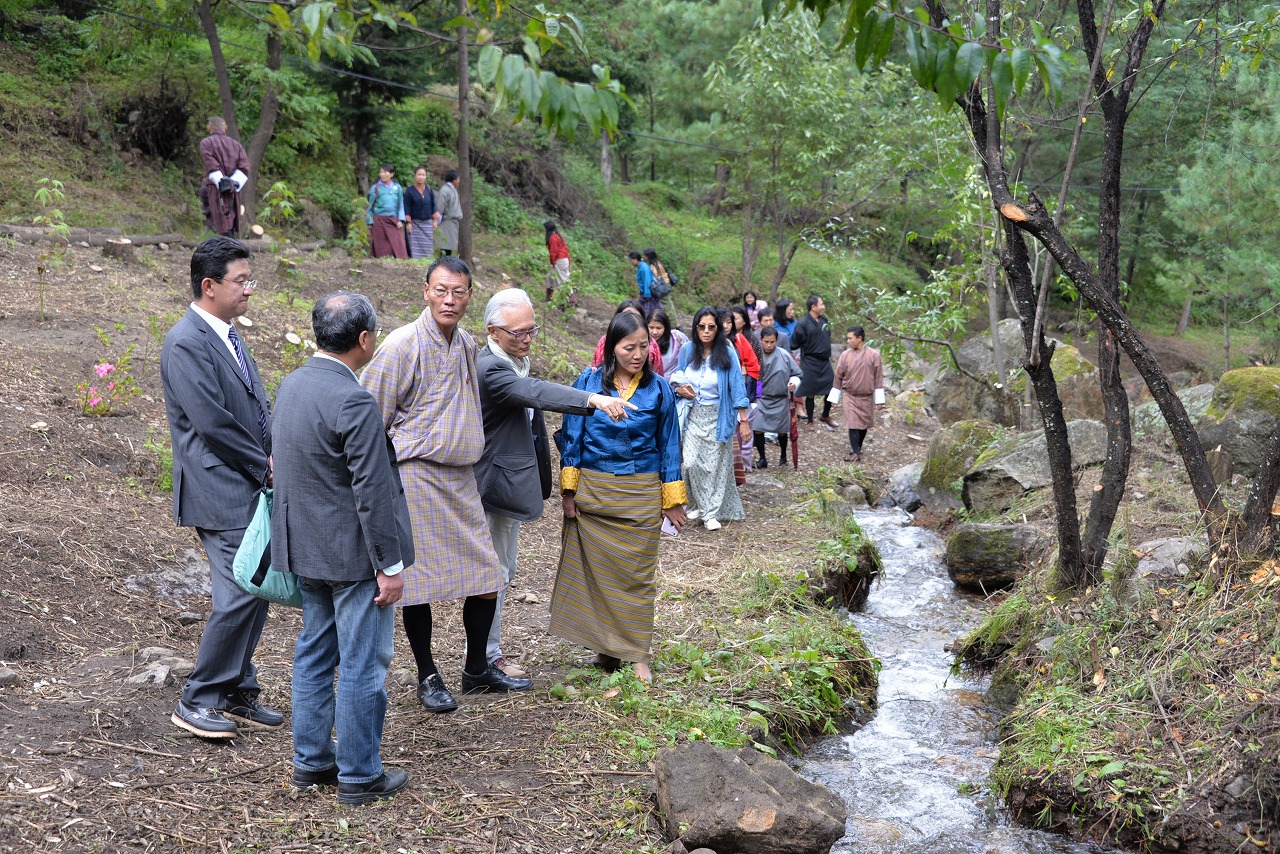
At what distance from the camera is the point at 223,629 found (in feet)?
13.8

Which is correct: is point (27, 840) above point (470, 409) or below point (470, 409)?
below

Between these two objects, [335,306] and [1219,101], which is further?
[1219,101]

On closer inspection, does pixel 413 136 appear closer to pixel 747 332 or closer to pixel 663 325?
pixel 747 332

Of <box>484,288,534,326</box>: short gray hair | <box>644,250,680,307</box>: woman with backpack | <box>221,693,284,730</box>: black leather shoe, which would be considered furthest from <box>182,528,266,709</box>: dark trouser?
<box>644,250,680,307</box>: woman with backpack

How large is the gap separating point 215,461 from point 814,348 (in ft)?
36.6

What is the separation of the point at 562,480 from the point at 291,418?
1.81 meters

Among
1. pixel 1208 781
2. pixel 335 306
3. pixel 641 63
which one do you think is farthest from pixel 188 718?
pixel 641 63

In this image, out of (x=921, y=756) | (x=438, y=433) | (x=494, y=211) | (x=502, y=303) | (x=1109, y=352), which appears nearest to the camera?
(x=438, y=433)

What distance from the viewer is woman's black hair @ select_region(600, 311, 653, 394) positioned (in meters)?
5.15

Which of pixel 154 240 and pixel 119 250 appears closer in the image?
pixel 119 250

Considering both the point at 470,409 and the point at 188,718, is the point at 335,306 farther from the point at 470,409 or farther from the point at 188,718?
the point at 188,718

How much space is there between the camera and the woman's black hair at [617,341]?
203 inches

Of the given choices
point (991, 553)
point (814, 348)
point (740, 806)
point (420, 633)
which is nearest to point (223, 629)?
point (420, 633)

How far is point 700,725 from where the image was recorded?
479 centimetres
